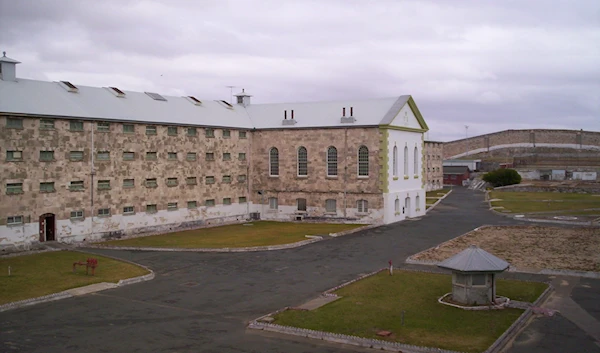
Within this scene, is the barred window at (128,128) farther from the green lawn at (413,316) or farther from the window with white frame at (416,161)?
the window with white frame at (416,161)

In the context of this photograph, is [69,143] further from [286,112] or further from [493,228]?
[493,228]

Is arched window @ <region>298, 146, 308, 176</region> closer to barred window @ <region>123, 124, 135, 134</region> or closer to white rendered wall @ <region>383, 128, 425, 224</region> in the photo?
white rendered wall @ <region>383, 128, 425, 224</region>

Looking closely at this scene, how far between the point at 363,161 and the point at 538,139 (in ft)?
348

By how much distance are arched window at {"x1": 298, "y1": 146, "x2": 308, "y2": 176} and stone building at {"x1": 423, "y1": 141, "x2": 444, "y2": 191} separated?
4635 cm

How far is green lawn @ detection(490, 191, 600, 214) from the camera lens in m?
60.8

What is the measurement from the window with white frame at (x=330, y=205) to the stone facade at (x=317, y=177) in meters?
0.16

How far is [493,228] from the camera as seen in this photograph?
4659cm

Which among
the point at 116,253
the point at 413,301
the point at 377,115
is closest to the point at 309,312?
the point at 413,301

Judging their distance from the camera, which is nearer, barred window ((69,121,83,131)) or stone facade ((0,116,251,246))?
stone facade ((0,116,251,246))

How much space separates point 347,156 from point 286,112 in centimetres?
897

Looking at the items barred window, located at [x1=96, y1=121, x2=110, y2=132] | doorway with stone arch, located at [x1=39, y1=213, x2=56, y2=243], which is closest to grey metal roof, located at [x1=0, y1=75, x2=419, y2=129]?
barred window, located at [x1=96, y1=121, x2=110, y2=132]

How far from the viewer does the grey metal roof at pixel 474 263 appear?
22.5m

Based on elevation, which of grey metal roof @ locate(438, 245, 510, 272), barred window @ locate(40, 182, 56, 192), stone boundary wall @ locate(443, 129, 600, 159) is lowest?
grey metal roof @ locate(438, 245, 510, 272)

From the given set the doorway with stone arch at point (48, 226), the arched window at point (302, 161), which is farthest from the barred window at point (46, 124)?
the arched window at point (302, 161)
